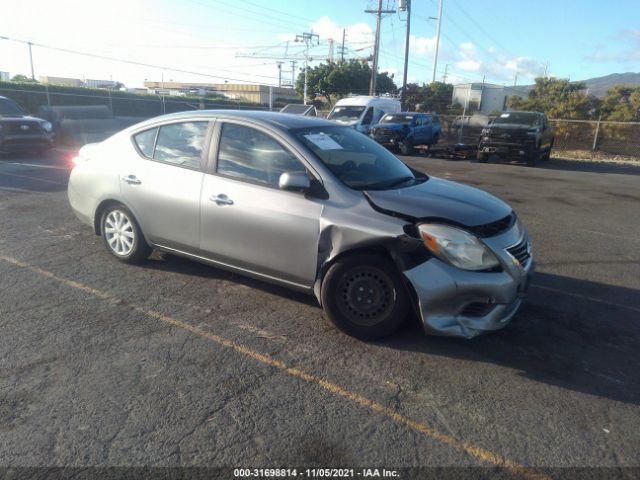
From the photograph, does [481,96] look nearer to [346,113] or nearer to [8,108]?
[346,113]

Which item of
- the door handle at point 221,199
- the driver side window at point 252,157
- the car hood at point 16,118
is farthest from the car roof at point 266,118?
the car hood at point 16,118

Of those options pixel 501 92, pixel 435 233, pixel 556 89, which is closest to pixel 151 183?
pixel 435 233

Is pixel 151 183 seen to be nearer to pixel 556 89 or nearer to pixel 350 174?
pixel 350 174

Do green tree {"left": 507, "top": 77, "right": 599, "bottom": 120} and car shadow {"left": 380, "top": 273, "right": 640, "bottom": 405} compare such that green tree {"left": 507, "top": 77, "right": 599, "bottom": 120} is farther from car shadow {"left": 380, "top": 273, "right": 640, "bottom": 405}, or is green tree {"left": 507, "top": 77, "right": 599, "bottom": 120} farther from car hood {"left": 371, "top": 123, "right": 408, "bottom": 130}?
car shadow {"left": 380, "top": 273, "right": 640, "bottom": 405}

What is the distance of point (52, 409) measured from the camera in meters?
2.75

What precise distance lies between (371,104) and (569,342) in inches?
757

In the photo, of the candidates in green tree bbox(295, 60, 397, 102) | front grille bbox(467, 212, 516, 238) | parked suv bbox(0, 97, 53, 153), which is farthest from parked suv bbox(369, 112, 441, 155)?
green tree bbox(295, 60, 397, 102)

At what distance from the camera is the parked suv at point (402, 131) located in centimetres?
1994

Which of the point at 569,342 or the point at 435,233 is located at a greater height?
the point at 435,233

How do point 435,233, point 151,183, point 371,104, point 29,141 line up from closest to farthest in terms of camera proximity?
1. point 435,233
2. point 151,183
3. point 29,141
4. point 371,104

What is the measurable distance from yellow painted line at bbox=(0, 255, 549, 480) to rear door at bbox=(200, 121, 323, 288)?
2.33ft

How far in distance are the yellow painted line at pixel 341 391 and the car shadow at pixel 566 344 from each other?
0.71 metres

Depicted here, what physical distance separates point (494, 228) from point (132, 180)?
3429 mm

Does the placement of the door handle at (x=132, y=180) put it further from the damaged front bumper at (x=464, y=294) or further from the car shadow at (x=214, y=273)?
the damaged front bumper at (x=464, y=294)
